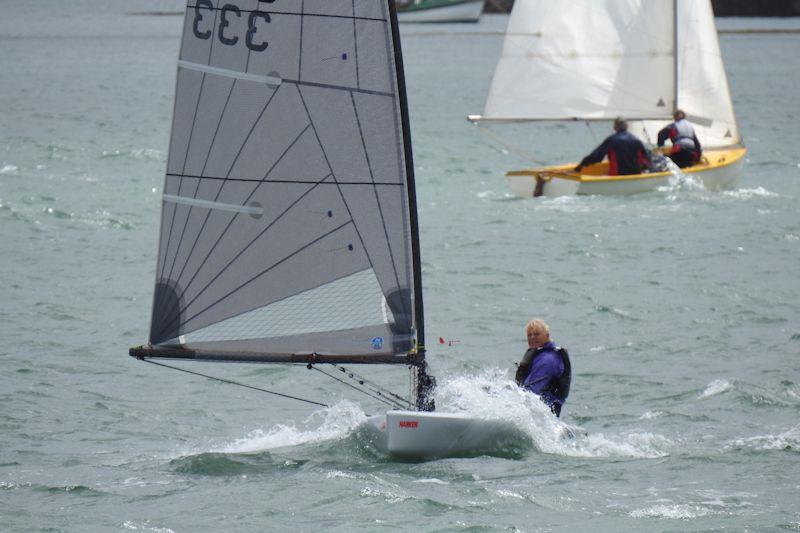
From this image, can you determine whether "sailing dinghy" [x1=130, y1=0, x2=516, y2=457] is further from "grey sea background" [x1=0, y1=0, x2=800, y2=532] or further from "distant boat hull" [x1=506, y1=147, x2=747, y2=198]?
"distant boat hull" [x1=506, y1=147, x2=747, y2=198]

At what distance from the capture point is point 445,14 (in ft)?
324

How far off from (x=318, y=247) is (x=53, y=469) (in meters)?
2.63

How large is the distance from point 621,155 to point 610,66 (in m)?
2.82

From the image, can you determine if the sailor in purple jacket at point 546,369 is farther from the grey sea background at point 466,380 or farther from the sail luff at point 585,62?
the sail luff at point 585,62

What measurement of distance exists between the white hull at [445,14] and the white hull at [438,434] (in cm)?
8780

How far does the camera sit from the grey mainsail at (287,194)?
10.4 meters

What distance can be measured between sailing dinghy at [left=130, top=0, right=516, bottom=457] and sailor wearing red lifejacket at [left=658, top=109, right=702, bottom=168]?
16226 mm

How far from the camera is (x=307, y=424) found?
12.8 m

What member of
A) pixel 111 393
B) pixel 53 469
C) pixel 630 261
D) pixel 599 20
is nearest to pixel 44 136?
pixel 599 20

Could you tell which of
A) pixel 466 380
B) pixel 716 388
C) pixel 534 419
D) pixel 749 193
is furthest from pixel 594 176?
pixel 534 419

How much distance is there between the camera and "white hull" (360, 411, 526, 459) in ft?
35.5

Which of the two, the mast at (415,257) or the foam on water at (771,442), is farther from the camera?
the foam on water at (771,442)

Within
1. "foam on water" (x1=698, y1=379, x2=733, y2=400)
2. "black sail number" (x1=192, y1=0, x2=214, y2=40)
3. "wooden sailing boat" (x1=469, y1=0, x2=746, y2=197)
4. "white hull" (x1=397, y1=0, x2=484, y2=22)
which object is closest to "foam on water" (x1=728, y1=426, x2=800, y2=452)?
"foam on water" (x1=698, y1=379, x2=733, y2=400)

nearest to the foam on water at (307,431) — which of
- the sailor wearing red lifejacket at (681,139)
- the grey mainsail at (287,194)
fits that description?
the grey mainsail at (287,194)
